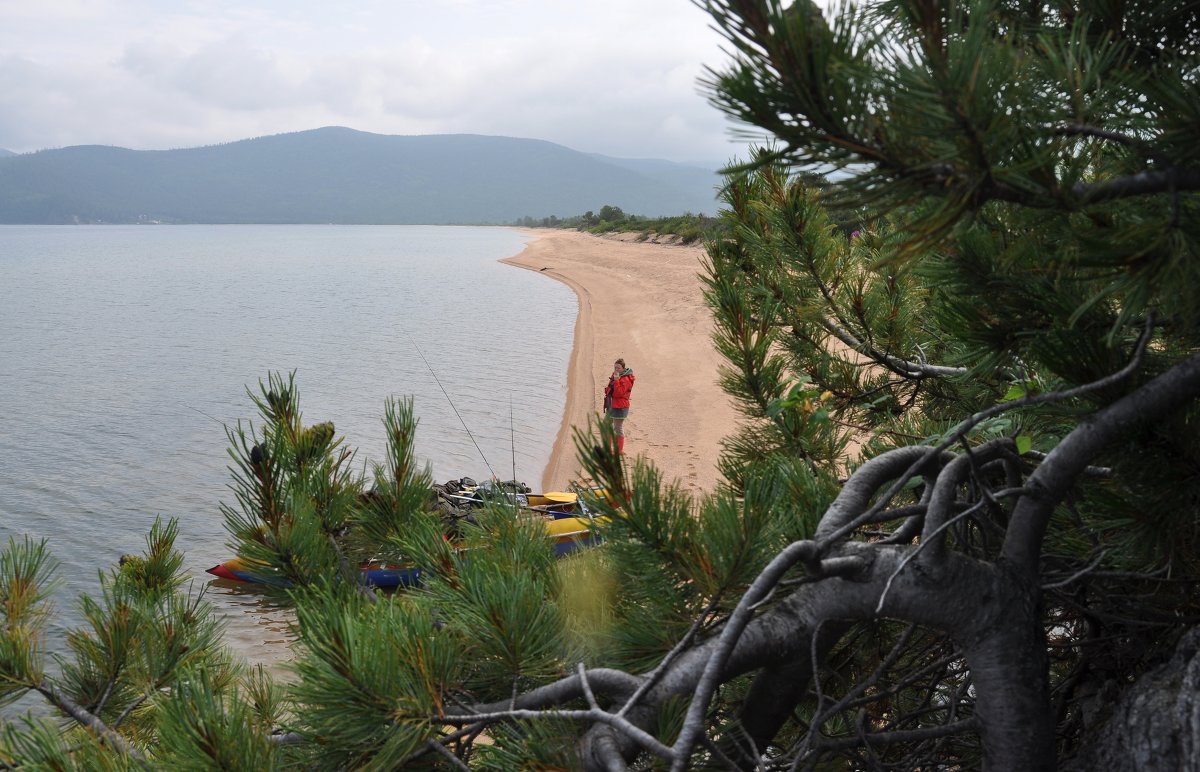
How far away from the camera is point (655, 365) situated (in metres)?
24.2

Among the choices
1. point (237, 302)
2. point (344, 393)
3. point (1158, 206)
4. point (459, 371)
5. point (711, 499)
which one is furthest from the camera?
point (237, 302)

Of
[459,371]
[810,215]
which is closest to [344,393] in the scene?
[459,371]

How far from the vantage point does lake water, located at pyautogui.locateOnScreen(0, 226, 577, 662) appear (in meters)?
14.1

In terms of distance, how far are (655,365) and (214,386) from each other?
12.2 m

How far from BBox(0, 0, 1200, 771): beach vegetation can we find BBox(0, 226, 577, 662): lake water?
532mm

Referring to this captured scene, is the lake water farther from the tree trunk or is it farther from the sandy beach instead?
the tree trunk

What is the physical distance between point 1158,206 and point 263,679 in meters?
2.07

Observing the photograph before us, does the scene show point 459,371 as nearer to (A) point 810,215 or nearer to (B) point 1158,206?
(A) point 810,215

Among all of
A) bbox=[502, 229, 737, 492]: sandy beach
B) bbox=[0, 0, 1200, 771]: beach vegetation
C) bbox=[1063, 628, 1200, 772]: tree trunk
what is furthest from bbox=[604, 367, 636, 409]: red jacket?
bbox=[1063, 628, 1200, 772]: tree trunk

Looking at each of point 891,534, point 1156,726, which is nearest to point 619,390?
point 891,534

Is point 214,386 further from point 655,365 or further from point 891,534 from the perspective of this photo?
point 891,534

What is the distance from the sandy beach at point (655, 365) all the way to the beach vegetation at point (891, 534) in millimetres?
498

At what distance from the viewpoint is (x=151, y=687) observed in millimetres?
2191

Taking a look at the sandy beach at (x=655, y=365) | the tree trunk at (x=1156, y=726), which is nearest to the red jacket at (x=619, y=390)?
the sandy beach at (x=655, y=365)
